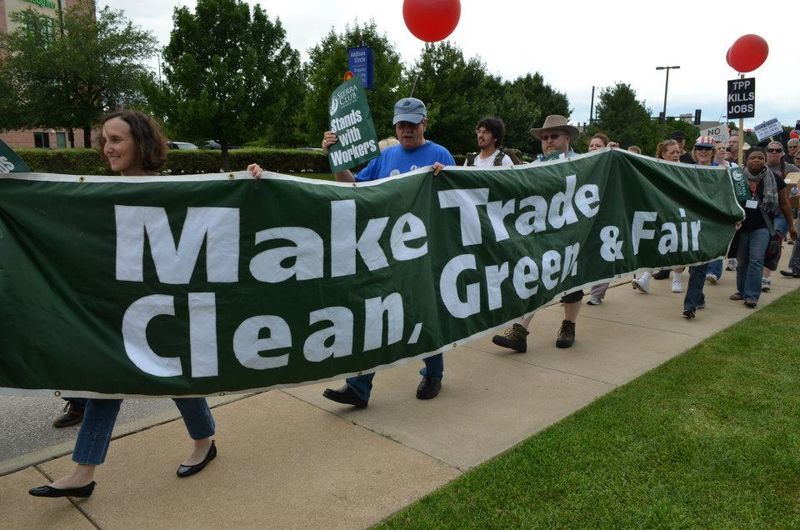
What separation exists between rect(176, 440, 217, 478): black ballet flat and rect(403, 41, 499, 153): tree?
27273 millimetres

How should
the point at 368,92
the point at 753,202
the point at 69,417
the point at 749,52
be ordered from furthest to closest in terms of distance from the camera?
the point at 368,92 < the point at 749,52 < the point at 753,202 < the point at 69,417

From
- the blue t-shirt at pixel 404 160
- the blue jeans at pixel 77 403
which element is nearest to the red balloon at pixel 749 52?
the blue t-shirt at pixel 404 160

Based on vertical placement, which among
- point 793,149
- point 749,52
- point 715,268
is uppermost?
point 749,52

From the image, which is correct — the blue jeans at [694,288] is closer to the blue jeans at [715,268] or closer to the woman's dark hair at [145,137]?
the blue jeans at [715,268]

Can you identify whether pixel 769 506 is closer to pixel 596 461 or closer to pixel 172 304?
pixel 596 461

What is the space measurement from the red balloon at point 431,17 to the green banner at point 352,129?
4.53 meters

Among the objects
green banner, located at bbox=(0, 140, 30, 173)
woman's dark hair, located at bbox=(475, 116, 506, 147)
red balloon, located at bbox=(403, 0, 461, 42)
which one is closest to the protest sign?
red balloon, located at bbox=(403, 0, 461, 42)

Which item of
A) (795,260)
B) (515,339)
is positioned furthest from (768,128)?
(515,339)

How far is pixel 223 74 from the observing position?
2303 cm

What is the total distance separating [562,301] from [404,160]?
223 cm

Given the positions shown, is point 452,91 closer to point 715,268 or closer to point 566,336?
point 715,268

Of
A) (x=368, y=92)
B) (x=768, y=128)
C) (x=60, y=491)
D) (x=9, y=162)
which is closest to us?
(x=9, y=162)

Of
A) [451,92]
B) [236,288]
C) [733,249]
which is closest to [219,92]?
[451,92]

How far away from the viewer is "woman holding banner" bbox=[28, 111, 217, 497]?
9.43ft
